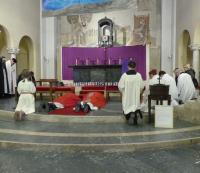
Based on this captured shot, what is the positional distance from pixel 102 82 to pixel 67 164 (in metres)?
8.81

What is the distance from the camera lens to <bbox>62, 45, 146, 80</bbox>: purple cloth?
666 inches

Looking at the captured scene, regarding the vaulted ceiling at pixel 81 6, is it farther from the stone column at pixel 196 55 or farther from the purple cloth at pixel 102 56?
the stone column at pixel 196 55

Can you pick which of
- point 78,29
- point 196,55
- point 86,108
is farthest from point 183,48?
point 86,108

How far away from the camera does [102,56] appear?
17438 mm

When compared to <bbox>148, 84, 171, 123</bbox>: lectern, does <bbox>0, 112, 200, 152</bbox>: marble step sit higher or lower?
lower

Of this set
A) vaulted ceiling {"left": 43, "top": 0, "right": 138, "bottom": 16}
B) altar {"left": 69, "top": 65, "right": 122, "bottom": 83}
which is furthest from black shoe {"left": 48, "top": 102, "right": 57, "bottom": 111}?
vaulted ceiling {"left": 43, "top": 0, "right": 138, "bottom": 16}

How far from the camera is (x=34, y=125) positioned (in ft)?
26.0

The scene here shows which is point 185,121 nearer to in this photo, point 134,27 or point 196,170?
point 196,170

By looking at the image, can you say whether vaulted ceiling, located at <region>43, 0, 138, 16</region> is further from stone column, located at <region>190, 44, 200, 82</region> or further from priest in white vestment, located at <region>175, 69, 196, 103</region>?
priest in white vestment, located at <region>175, 69, 196, 103</region>

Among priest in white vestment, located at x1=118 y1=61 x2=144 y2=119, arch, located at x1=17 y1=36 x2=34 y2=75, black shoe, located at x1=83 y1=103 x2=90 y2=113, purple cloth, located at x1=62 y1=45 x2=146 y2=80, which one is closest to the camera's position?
priest in white vestment, located at x1=118 y1=61 x2=144 y2=119

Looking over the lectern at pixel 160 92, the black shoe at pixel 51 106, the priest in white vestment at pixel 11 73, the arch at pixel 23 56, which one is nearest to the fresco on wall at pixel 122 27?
the arch at pixel 23 56

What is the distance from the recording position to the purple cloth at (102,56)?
16.9 m

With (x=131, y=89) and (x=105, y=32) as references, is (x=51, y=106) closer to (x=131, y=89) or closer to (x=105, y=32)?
(x=131, y=89)

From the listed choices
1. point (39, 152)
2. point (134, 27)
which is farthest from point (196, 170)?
point (134, 27)
